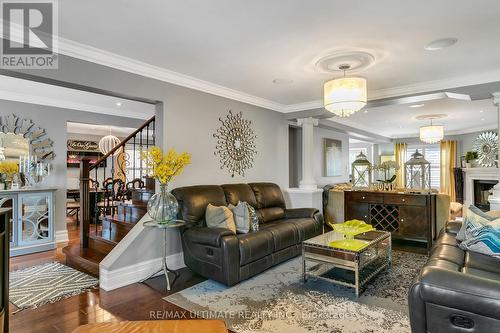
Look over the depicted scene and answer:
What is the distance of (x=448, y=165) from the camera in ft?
32.2

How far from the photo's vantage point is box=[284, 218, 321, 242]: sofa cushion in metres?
4.07

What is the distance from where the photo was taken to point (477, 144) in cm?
852

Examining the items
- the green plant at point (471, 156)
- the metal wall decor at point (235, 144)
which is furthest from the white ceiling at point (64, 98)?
the green plant at point (471, 156)

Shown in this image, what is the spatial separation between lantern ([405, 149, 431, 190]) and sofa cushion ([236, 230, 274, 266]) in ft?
9.93

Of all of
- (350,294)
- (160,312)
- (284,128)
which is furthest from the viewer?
(284,128)

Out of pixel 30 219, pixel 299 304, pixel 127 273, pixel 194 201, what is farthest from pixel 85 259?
pixel 299 304

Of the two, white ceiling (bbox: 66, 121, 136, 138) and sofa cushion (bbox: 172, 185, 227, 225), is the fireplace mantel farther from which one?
white ceiling (bbox: 66, 121, 136, 138)

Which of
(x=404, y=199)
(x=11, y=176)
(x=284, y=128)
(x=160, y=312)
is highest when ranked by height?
(x=284, y=128)

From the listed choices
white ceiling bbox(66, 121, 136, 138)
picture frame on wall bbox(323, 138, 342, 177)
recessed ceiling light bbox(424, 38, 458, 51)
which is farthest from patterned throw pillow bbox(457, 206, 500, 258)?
white ceiling bbox(66, 121, 136, 138)

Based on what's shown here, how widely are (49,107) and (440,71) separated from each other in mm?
6135

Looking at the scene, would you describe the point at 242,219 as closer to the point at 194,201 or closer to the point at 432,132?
the point at 194,201

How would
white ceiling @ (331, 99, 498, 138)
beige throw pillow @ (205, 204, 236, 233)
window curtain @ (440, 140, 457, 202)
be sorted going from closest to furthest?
1. beige throw pillow @ (205, 204, 236, 233)
2. white ceiling @ (331, 99, 498, 138)
3. window curtain @ (440, 140, 457, 202)

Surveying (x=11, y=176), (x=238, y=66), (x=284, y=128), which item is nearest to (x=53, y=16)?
(x=238, y=66)

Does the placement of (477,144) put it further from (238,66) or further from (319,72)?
(238,66)
